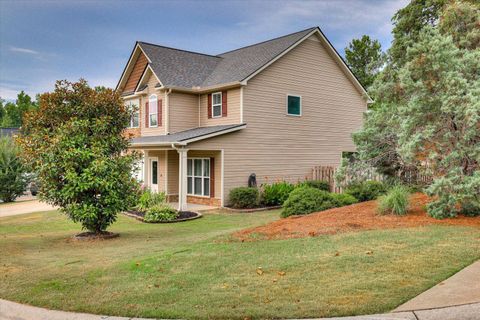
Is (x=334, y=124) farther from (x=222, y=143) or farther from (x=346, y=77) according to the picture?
(x=222, y=143)

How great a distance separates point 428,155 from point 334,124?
1427cm

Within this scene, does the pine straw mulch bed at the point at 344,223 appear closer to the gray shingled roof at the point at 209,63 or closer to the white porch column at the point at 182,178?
the white porch column at the point at 182,178

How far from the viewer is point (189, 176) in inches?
821

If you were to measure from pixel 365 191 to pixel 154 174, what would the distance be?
11.6m

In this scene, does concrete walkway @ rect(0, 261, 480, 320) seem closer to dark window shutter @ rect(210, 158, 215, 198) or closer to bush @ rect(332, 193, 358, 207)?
bush @ rect(332, 193, 358, 207)

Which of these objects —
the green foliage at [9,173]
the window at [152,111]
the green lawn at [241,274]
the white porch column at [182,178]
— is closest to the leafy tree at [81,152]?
the green lawn at [241,274]

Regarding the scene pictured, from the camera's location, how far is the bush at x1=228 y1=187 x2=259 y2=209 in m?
17.9

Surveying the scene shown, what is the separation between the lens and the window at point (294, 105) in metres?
21.2

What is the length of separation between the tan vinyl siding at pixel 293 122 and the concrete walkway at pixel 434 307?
1239cm

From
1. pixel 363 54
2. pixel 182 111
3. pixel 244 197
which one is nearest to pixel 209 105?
pixel 182 111

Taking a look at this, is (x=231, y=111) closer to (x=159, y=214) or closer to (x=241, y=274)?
(x=159, y=214)

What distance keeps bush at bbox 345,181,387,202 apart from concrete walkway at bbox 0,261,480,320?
36.7 feet

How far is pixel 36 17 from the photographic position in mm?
21062

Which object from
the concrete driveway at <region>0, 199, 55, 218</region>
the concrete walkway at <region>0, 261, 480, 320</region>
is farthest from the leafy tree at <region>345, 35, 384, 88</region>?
the concrete walkway at <region>0, 261, 480, 320</region>
